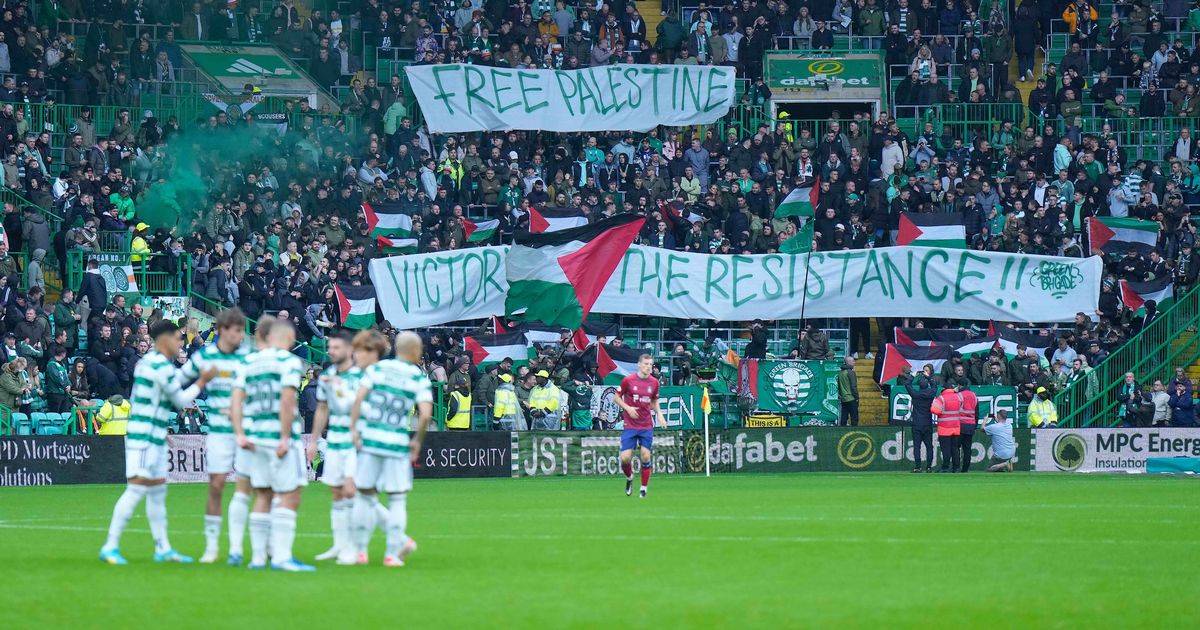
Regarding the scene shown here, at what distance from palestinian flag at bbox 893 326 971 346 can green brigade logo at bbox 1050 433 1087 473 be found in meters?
4.20

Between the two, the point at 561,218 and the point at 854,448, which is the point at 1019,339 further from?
the point at 561,218

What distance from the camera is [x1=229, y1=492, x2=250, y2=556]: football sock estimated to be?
46.9 ft

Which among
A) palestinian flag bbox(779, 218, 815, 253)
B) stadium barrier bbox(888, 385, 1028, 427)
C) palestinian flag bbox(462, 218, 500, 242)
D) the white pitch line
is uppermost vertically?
palestinian flag bbox(462, 218, 500, 242)

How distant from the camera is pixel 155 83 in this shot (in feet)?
137

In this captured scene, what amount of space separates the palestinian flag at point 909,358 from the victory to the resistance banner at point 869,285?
133 centimetres

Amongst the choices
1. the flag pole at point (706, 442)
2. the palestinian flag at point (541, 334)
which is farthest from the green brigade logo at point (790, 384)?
the palestinian flag at point (541, 334)

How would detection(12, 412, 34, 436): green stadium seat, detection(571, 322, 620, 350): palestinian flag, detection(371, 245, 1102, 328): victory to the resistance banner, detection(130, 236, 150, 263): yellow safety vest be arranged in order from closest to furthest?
detection(12, 412, 34, 436): green stadium seat, detection(130, 236, 150, 263): yellow safety vest, detection(571, 322, 620, 350): palestinian flag, detection(371, 245, 1102, 328): victory to the resistance banner

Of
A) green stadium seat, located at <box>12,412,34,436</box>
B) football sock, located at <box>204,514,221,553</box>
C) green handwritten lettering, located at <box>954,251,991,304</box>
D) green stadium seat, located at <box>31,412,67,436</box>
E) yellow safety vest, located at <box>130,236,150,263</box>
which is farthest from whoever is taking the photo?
green handwritten lettering, located at <box>954,251,991,304</box>

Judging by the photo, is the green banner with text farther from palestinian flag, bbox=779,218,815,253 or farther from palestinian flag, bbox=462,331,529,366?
palestinian flag, bbox=462,331,529,366

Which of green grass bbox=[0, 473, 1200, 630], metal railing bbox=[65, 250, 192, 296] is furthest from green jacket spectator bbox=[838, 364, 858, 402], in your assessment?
metal railing bbox=[65, 250, 192, 296]

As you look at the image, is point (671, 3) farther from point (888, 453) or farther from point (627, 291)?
point (888, 453)

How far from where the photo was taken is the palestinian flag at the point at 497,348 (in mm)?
37812

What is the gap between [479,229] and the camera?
3984cm

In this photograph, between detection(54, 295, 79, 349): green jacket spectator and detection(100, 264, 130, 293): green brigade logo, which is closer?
detection(54, 295, 79, 349): green jacket spectator
